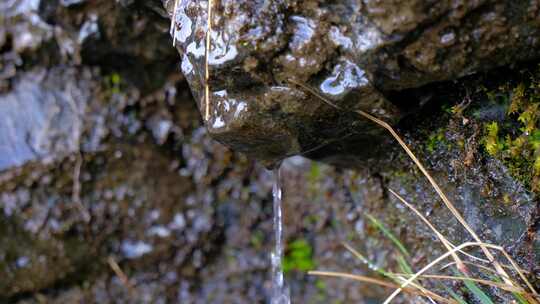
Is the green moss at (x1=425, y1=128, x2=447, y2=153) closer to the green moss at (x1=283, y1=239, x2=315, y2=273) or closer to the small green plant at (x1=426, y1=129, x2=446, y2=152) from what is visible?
the small green plant at (x1=426, y1=129, x2=446, y2=152)

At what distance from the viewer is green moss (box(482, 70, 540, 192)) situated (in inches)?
53.3

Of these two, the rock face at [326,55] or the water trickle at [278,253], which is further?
the water trickle at [278,253]

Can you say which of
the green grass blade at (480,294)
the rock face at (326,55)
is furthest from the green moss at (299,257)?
the green grass blade at (480,294)

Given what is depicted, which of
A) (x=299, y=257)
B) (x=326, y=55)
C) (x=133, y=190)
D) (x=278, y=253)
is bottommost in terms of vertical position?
(x=299, y=257)

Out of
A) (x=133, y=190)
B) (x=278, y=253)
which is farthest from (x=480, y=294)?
(x=133, y=190)

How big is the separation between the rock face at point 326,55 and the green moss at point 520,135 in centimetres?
12

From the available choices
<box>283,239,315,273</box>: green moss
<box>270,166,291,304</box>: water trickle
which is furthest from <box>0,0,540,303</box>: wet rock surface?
<box>270,166,291,304</box>: water trickle

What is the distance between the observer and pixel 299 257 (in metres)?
2.97

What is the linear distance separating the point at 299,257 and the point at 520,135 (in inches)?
68.8

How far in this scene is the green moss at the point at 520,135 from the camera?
1354 mm

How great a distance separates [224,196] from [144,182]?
447 millimetres

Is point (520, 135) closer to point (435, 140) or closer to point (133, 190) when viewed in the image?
point (435, 140)

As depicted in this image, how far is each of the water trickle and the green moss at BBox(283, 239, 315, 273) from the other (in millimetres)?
203

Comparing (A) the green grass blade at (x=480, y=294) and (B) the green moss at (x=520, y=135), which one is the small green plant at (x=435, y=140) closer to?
(B) the green moss at (x=520, y=135)
